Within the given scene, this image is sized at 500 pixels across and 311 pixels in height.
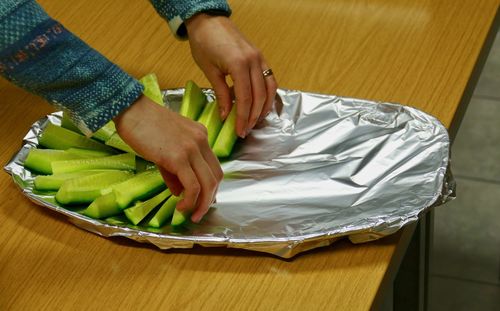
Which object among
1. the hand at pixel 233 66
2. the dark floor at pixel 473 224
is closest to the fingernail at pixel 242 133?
the hand at pixel 233 66

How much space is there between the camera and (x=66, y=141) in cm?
121

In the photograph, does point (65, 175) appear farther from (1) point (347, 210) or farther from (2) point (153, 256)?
(1) point (347, 210)

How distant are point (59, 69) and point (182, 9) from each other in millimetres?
254

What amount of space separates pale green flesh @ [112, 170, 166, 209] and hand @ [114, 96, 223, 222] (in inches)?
1.8

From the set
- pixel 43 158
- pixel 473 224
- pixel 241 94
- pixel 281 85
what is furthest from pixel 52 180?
pixel 473 224

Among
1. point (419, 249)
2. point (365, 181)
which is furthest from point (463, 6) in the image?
point (365, 181)

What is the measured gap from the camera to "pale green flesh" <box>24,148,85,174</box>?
1179mm

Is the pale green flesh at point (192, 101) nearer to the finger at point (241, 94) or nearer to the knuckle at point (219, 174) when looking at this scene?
the finger at point (241, 94)

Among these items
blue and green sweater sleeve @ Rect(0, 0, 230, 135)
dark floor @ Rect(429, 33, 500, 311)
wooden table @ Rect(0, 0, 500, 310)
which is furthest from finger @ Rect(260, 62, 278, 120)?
dark floor @ Rect(429, 33, 500, 311)

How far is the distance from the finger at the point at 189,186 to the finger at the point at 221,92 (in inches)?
7.6

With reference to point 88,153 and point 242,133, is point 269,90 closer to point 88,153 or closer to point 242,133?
point 242,133

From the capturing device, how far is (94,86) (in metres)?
1.06

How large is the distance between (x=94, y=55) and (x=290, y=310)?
355mm

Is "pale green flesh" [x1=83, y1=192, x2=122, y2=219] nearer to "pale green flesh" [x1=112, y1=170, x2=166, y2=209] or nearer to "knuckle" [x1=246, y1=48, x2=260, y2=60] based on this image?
"pale green flesh" [x1=112, y1=170, x2=166, y2=209]
